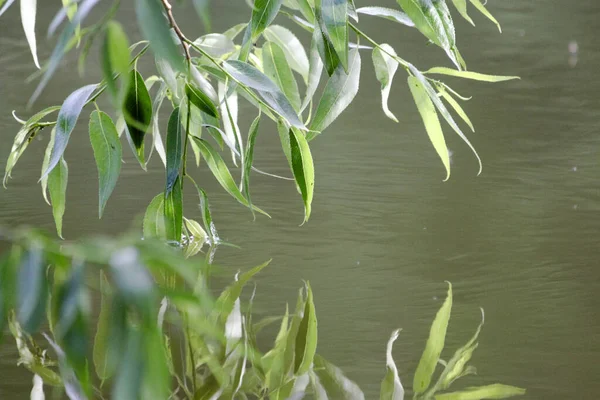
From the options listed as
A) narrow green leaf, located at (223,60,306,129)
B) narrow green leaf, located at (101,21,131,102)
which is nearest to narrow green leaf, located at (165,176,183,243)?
narrow green leaf, located at (223,60,306,129)

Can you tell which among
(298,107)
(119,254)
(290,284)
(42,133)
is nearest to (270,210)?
(290,284)

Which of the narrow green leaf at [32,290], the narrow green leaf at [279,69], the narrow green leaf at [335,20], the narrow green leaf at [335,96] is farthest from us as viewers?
the narrow green leaf at [279,69]

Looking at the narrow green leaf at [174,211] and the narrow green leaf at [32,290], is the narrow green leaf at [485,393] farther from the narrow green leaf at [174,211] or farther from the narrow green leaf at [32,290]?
the narrow green leaf at [32,290]

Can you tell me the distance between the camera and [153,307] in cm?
24

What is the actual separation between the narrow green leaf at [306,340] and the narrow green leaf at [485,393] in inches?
4.7

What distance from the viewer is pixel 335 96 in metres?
0.72

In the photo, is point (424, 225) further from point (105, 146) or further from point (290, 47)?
point (105, 146)

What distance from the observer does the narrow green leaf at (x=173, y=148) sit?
2.48 ft

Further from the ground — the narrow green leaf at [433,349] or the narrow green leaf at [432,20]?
the narrow green leaf at [432,20]

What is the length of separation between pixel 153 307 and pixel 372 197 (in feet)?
3.54

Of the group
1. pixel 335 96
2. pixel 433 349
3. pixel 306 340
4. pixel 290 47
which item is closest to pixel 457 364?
pixel 433 349

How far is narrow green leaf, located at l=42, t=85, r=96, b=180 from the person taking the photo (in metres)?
0.70

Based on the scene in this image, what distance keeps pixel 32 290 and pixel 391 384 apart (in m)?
0.49

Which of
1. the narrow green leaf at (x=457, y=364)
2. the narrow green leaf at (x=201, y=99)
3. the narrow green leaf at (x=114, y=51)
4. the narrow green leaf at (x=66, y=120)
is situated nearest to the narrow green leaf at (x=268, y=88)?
the narrow green leaf at (x=201, y=99)
